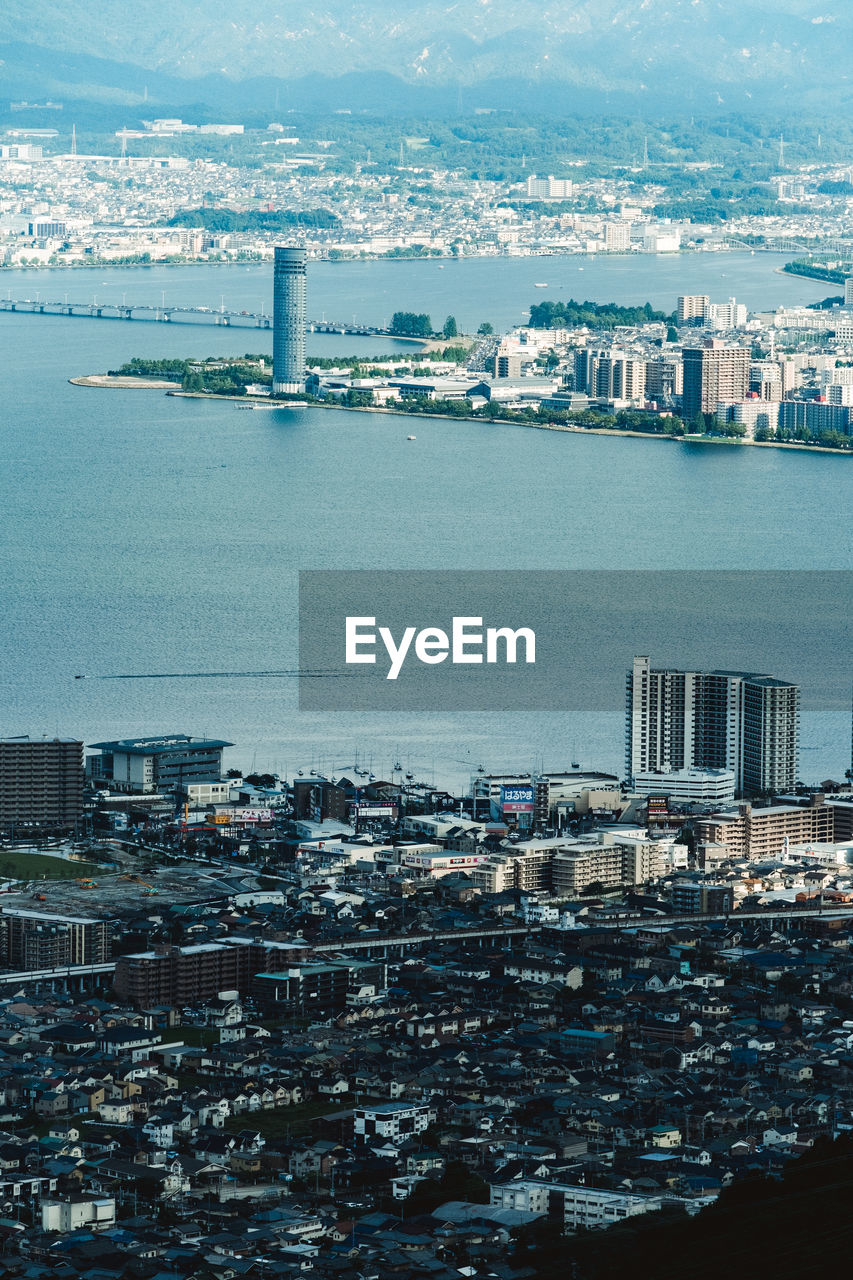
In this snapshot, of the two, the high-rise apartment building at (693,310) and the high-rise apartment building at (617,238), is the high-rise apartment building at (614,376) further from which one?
the high-rise apartment building at (617,238)

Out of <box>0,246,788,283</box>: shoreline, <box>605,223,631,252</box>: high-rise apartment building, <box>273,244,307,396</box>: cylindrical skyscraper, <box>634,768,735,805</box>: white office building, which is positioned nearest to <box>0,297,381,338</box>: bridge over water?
<box>273,244,307,396</box>: cylindrical skyscraper

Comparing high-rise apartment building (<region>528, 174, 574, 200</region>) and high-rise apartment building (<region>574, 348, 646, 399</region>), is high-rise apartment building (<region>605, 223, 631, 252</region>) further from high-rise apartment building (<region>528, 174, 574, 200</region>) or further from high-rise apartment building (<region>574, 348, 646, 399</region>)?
high-rise apartment building (<region>574, 348, 646, 399</region>)

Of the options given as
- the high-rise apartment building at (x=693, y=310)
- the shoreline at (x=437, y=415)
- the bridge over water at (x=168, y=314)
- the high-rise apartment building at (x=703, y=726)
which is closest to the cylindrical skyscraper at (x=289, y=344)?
the shoreline at (x=437, y=415)

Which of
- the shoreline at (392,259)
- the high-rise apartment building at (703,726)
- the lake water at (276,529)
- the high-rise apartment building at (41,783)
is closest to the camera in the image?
the high-rise apartment building at (41,783)

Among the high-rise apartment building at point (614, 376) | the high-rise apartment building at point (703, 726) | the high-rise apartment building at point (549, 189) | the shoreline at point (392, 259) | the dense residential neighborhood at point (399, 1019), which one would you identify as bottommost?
the dense residential neighborhood at point (399, 1019)
